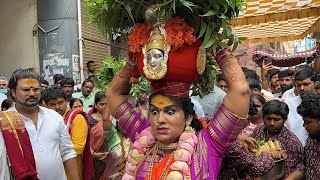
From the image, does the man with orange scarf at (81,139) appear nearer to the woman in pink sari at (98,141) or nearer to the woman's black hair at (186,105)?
the woman in pink sari at (98,141)

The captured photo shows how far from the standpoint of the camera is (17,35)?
33.5 ft

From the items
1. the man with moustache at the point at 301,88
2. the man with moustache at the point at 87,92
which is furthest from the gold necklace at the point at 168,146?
the man with moustache at the point at 87,92

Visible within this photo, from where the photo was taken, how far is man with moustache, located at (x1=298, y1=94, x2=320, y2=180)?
3465 millimetres

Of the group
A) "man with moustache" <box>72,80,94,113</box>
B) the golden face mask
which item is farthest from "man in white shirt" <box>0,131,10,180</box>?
"man with moustache" <box>72,80,94,113</box>

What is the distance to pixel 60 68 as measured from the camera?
991 cm

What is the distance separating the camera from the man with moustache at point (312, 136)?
3.46 metres

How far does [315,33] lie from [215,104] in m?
2.34

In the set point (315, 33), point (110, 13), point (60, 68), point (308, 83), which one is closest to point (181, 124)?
point (110, 13)

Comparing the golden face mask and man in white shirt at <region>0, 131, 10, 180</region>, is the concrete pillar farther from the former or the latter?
the golden face mask

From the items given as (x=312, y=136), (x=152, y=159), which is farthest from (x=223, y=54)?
(x=312, y=136)

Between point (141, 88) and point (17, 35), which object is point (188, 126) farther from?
point (17, 35)

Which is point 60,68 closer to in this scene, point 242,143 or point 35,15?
point 35,15

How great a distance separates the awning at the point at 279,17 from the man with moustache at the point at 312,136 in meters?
2.45

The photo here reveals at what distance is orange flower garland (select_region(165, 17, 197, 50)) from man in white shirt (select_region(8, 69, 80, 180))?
2063 mm
